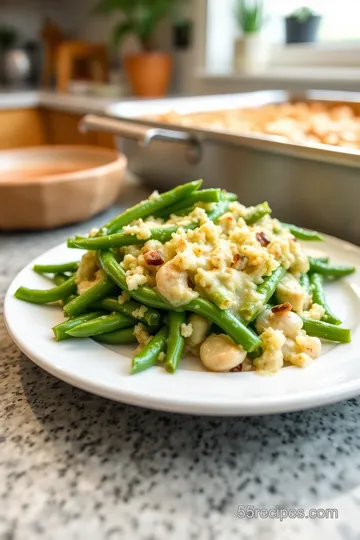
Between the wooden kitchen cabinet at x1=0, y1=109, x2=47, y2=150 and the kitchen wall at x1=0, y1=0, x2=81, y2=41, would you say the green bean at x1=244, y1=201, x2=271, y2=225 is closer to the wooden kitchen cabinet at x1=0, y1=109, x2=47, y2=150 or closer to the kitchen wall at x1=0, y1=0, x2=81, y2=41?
the wooden kitchen cabinet at x1=0, y1=109, x2=47, y2=150

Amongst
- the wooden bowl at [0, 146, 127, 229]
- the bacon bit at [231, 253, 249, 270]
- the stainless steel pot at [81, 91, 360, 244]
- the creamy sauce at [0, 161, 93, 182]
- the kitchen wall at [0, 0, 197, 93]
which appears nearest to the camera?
the bacon bit at [231, 253, 249, 270]

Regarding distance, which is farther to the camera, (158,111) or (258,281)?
(158,111)

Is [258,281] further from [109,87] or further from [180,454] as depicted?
[109,87]

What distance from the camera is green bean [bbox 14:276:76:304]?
81cm

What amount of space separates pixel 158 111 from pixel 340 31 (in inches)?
48.9

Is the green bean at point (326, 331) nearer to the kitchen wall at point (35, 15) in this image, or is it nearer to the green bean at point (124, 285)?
the green bean at point (124, 285)

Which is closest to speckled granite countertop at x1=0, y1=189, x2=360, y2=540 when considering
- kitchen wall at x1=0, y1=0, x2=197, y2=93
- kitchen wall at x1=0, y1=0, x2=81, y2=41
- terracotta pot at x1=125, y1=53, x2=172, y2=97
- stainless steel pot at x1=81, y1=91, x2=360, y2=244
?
stainless steel pot at x1=81, y1=91, x2=360, y2=244

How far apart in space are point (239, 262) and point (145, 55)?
2.39 meters

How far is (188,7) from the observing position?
286 centimetres

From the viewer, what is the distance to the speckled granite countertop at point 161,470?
0.51 meters

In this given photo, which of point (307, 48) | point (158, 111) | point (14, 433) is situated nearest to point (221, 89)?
point (307, 48)

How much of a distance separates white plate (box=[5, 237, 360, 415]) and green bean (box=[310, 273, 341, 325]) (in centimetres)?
3

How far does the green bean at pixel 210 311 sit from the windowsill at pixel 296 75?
1775 mm

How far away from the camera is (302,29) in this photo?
8.56ft
